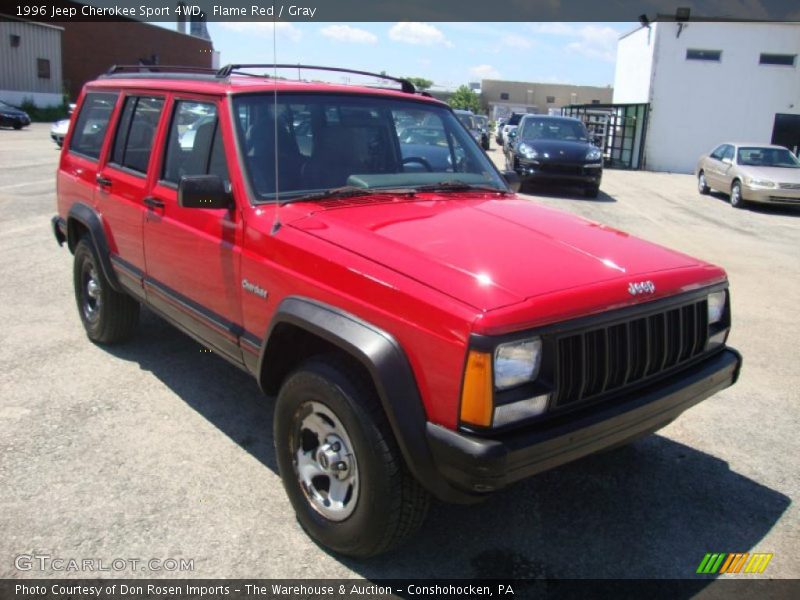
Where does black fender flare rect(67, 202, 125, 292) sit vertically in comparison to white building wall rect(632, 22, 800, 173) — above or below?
below

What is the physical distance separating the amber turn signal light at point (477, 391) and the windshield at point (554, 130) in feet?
47.8

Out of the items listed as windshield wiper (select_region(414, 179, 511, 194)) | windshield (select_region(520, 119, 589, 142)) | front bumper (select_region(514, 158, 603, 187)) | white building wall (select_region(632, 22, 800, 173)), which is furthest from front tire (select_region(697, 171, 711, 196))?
windshield wiper (select_region(414, 179, 511, 194))

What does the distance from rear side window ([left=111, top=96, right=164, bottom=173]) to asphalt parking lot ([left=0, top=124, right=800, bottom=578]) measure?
145cm

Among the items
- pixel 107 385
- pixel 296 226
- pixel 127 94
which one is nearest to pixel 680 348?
pixel 296 226

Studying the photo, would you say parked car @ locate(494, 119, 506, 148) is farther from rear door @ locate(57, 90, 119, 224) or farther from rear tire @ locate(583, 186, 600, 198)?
rear door @ locate(57, 90, 119, 224)

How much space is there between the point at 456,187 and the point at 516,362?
1744mm

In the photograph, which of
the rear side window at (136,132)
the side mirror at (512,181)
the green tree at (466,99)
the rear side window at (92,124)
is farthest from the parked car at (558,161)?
the green tree at (466,99)

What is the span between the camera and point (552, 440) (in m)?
2.48

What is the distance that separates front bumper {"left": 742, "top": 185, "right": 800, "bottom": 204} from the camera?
14.7 m

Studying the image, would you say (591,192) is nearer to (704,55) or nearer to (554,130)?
(554,130)

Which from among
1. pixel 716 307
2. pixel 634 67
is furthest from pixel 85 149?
pixel 634 67

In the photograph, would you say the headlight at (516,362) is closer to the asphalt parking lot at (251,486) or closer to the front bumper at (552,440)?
the front bumper at (552,440)

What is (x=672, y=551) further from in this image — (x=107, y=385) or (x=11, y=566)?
(x=107, y=385)

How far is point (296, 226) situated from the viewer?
10.3 ft
